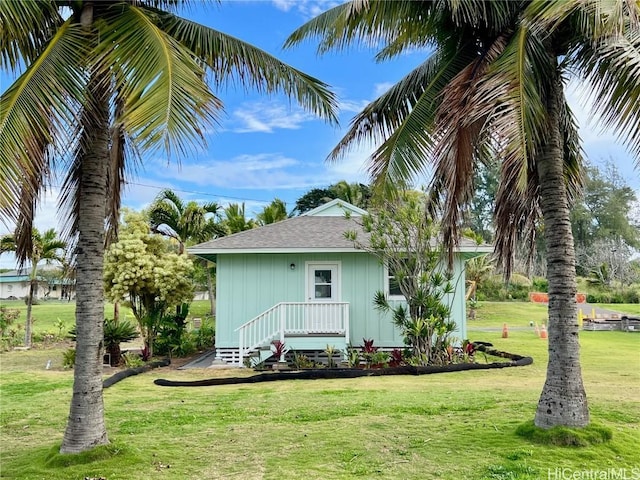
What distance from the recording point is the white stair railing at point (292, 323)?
12805 millimetres

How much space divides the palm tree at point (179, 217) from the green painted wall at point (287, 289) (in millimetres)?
6131

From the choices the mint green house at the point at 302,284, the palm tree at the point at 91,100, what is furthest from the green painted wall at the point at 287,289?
the palm tree at the point at 91,100

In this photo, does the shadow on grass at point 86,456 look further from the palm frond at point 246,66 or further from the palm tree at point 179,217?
the palm tree at point 179,217

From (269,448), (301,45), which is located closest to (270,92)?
(301,45)

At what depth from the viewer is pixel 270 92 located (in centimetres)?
632

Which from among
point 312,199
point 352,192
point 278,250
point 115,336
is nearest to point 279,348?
point 278,250

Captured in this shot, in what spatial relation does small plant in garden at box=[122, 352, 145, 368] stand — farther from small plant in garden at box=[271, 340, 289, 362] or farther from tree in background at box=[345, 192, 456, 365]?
tree in background at box=[345, 192, 456, 365]

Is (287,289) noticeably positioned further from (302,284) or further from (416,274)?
(416,274)

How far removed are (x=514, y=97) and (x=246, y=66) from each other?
10.2 ft

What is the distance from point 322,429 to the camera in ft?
20.8

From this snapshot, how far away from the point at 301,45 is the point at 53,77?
346cm

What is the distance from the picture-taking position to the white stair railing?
504 inches

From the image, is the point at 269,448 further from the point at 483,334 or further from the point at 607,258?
the point at 607,258

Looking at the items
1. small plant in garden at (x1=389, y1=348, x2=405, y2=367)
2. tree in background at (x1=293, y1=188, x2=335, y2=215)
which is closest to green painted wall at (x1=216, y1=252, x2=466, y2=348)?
small plant in garden at (x1=389, y1=348, x2=405, y2=367)
